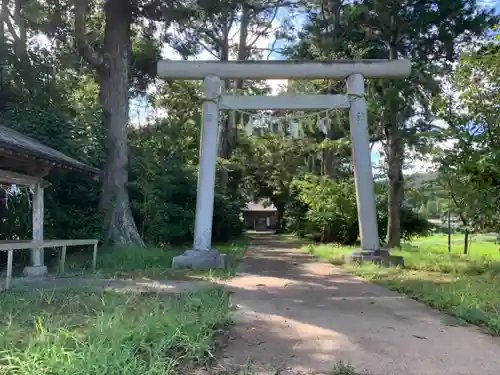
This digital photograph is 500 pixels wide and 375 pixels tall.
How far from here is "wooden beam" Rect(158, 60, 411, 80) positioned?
11148 millimetres

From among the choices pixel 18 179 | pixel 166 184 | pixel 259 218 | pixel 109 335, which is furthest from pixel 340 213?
pixel 259 218

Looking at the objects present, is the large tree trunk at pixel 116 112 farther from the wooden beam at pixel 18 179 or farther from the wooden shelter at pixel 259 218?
the wooden shelter at pixel 259 218

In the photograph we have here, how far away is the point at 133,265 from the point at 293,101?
5.49 m

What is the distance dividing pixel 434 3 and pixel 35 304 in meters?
15.6

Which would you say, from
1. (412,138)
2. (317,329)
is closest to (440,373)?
(317,329)

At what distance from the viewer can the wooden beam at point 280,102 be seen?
37.5ft

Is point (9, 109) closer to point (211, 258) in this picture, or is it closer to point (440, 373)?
point (211, 258)

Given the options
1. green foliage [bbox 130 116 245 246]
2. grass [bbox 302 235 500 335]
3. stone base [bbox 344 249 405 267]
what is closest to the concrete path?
grass [bbox 302 235 500 335]

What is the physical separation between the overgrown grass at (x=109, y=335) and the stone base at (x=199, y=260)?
432 centimetres

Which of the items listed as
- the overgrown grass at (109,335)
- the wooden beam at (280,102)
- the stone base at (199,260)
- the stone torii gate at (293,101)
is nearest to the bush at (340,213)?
the stone torii gate at (293,101)

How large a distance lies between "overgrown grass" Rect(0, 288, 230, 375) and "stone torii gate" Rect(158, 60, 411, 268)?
538 centimetres

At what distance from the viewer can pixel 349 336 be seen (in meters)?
4.71

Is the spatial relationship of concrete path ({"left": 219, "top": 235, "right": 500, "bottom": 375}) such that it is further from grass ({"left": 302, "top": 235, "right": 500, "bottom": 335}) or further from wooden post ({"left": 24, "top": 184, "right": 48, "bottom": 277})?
wooden post ({"left": 24, "top": 184, "right": 48, "bottom": 277})

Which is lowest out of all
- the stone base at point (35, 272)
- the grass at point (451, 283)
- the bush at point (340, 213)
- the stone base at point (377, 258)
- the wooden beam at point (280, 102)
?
the stone base at point (35, 272)
